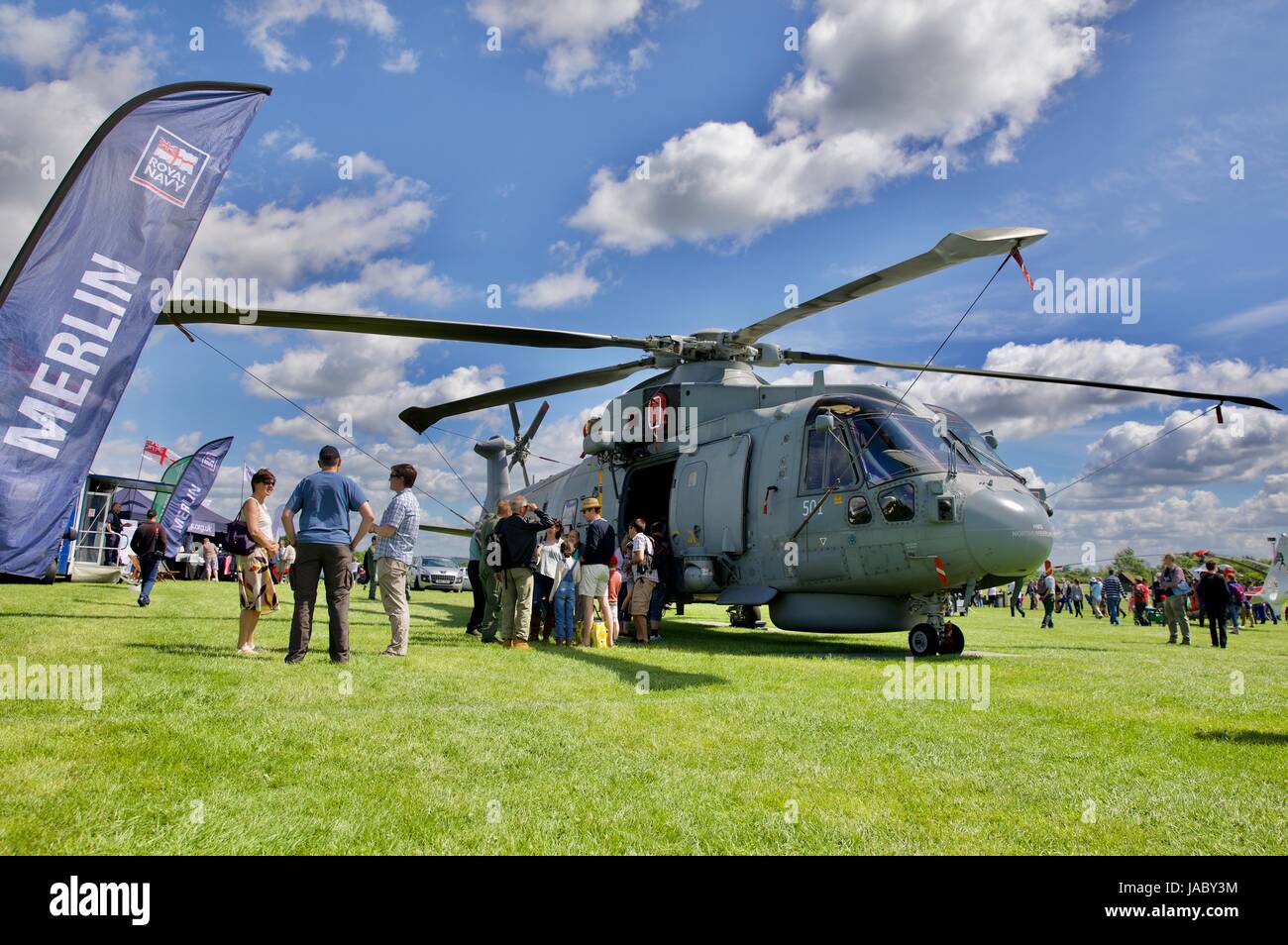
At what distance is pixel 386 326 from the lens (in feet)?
33.0

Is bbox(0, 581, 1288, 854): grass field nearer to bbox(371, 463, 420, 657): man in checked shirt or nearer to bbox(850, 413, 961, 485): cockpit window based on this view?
bbox(371, 463, 420, 657): man in checked shirt

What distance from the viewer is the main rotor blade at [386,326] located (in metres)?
9.05

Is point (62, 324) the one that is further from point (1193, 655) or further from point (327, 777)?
point (1193, 655)

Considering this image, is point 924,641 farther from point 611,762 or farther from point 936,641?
point 611,762

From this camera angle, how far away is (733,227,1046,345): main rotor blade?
277 inches

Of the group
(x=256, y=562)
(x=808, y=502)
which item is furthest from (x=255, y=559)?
(x=808, y=502)

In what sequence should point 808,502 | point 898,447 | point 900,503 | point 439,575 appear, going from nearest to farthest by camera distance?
point 900,503, point 898,447, point 808,502, point 439,575

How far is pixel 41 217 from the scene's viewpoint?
7.02m

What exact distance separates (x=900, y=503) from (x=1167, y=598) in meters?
11.0

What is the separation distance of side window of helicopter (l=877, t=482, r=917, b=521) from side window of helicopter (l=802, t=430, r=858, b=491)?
1.79 feet

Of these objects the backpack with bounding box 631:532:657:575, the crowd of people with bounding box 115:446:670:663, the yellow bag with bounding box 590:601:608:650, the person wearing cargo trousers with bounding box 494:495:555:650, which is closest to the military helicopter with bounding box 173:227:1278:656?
the backpack with bounding box 631:532:657:575

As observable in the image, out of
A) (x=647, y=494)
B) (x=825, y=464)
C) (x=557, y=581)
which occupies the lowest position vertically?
(x=557, y=581)

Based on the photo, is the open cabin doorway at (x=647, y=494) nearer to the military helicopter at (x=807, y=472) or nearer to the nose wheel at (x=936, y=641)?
the military helicopter at (x=807, y=472)

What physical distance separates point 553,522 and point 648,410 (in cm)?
338
